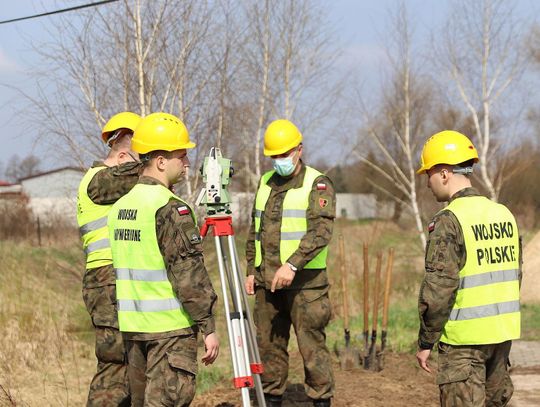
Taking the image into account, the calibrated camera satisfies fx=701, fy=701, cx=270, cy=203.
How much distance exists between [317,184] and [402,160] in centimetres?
3058

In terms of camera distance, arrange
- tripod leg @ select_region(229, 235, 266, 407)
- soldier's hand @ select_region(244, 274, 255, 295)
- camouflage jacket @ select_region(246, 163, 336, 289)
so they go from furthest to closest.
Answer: soldier's hand @ select_region(244, 274, 255, 295)
camouflage jacket @ select_region(246, 163, 336, 289)
tripod leg @ select_region(229, 235, 266, 407)

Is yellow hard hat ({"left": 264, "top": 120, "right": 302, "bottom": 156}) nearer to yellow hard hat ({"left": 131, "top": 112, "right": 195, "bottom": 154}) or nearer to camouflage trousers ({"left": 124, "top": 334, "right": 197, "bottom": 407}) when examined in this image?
yellow hard hat ({"left": 131, "top": 112, "right": 195, "bottom": 154})

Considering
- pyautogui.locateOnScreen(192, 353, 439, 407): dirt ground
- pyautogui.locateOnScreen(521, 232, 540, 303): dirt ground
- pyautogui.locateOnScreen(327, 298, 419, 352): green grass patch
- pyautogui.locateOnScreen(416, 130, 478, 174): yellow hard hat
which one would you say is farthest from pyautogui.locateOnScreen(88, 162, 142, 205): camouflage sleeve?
pyautogui.locateOnScreen(521, 232, 540, 303): dirt ground

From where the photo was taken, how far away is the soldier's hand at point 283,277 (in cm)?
522

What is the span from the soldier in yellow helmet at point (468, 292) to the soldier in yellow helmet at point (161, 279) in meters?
1.16

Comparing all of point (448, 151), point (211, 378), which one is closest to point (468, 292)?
point (448, 151)

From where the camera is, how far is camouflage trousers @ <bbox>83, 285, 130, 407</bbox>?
4.49 m

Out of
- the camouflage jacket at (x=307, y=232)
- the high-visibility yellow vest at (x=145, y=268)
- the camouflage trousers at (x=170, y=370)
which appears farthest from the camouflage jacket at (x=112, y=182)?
the camouflage jacket at (x=307, y=232)

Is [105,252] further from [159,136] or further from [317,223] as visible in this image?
[317,223]

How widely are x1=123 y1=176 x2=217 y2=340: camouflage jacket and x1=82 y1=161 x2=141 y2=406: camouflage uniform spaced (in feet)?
3.12

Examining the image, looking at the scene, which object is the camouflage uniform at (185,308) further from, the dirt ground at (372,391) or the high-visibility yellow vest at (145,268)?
the dirt ground at (372,391)

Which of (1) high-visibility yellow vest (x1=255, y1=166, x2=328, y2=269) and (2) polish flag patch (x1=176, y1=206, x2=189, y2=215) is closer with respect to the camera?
(2) polish flag patch (x1=176, y1=206, x2=189, y2=215)

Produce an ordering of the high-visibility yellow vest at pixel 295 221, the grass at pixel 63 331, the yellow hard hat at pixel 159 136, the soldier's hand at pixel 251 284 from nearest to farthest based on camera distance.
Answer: the yellow hard hat at pixel 159 136 → the high-visibility yellow vest at pixel 295 221 → the soldier's hand at pixel 251 284 → the grass at pixel 63 331

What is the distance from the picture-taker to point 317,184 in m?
5.48
